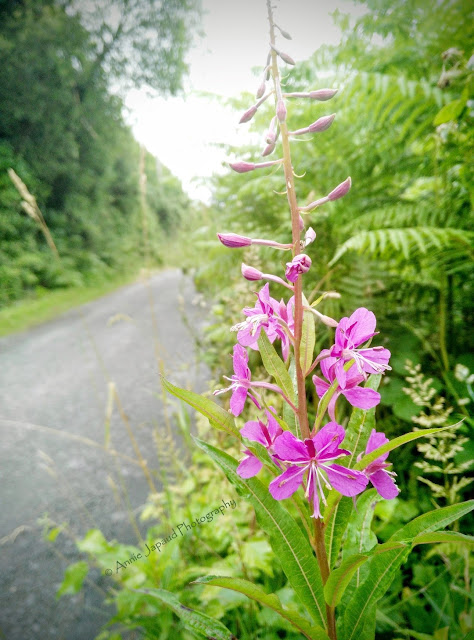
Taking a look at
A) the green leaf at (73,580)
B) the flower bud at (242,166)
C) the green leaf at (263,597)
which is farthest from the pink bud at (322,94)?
the green leaf at (73,580)

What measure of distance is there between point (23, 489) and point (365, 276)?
3503mm

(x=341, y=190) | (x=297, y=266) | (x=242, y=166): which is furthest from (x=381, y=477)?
(x=242, y=166)

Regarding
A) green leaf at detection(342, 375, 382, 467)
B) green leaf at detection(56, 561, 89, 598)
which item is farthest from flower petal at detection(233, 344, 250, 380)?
green leaf at detection(56, 561, 89, 598)

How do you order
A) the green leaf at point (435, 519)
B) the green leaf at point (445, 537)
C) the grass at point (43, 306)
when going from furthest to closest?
the grass at point (43, 306), the green leaf at point (435, 519), the green leaf at point (445, 537)

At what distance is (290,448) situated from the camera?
83 cm

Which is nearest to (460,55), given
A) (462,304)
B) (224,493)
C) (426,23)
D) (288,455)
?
(426,23)

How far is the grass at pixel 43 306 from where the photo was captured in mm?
8820

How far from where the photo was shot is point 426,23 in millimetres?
2416

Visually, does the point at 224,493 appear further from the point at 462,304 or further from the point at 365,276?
the point at 462,304

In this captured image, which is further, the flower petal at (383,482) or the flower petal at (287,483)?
the flower petal at (383,482)

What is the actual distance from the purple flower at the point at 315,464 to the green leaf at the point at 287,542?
164 mm

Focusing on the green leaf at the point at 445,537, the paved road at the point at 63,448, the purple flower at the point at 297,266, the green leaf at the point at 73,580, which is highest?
Answer: the purple flower at the point at 297,266

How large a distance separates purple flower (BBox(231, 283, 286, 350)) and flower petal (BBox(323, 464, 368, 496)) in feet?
1.15

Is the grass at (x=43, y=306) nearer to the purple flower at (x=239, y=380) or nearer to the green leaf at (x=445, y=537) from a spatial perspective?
the purple flower at (x=239, y=380)
